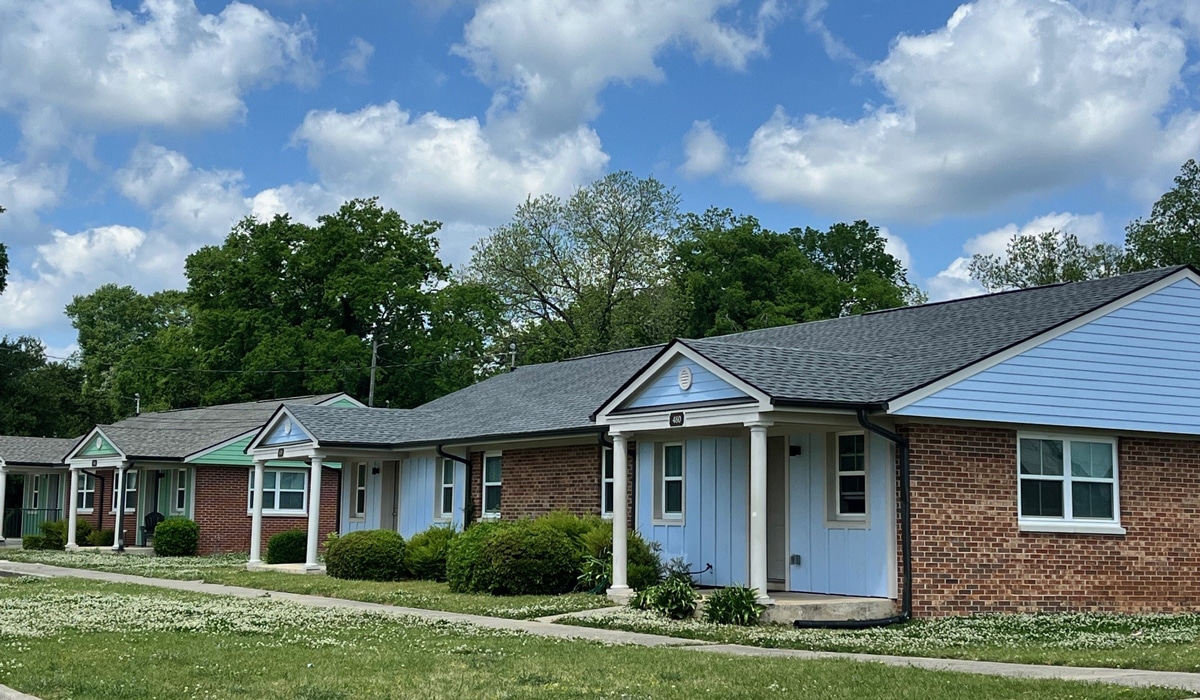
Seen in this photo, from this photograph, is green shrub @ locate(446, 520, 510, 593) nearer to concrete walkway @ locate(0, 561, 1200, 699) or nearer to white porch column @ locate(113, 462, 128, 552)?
concrete walkway @ locate(0, 561, 1200, 699)

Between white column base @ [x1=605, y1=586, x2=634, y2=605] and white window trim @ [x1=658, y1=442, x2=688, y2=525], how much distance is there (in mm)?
2486

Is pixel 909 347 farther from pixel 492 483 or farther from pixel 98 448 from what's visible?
pixel 98 448

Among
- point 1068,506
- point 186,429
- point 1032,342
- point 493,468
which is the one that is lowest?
point 1068,506

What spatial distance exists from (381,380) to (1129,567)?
4308 cm

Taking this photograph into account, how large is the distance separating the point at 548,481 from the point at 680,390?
23.7 feet

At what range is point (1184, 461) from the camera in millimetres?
20891

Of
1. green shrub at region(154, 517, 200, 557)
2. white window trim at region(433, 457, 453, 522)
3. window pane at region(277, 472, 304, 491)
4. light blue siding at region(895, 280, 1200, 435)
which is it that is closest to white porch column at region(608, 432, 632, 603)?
light blue siding at region(895, 280, 1200, 435)

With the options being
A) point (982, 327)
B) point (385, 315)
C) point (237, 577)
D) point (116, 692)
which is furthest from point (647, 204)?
point (116, 692)

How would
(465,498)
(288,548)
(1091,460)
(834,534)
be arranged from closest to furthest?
1. (834,534)
2. (1091,460)
3. (465,498)
4. (288,548)

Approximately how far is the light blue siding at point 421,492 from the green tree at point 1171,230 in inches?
1365

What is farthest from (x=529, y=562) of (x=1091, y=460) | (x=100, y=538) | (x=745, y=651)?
(x=100, y=538)

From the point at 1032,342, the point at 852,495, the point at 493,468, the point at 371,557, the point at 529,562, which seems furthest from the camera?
the point at 493,468

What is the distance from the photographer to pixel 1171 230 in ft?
182

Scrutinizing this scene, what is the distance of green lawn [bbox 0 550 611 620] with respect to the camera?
2022cm
